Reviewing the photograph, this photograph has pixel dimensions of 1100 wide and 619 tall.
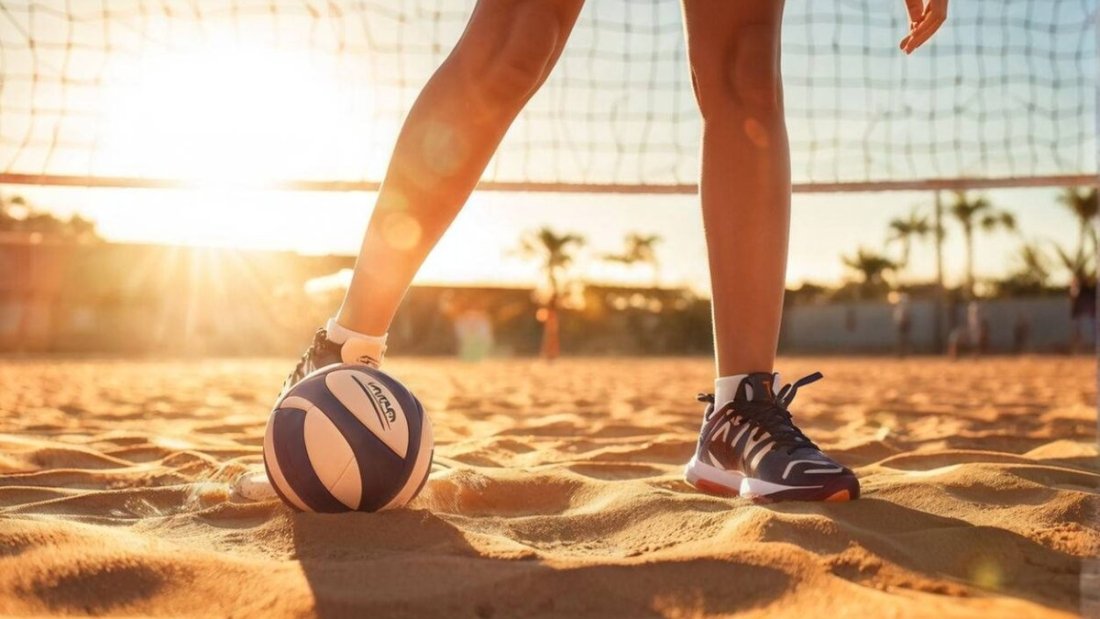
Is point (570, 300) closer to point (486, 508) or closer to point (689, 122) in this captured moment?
point (689, 122)

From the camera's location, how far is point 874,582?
138 cm

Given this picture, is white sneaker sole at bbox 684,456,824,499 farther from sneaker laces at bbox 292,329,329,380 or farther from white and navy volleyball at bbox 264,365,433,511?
sneaker laces at bbox 292,329,329,380

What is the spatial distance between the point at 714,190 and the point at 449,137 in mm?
618

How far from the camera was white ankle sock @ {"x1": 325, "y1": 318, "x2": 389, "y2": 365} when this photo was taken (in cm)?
209

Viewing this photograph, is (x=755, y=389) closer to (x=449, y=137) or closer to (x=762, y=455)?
(x=762, y=455)

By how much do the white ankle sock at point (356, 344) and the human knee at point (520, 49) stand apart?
587 mm

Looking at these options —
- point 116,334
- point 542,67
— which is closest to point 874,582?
point 542,67

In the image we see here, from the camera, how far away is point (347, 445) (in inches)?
71.7

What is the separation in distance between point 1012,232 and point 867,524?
4420 centimetres

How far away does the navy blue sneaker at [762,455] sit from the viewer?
193cm

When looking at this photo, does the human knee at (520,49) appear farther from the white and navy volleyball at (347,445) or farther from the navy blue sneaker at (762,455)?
the navy blue sneaker at (762,455)

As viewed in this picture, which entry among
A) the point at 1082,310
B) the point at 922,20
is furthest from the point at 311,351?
the point at 1082,310

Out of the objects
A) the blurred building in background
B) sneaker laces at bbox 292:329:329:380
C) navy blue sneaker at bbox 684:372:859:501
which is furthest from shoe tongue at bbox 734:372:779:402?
the blurred building in background

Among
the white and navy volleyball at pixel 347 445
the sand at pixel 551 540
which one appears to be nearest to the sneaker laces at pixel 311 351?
the white and navy volleyball at pixel 347 445
